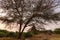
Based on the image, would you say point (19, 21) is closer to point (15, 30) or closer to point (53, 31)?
point (15, 30)

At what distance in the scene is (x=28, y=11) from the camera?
5.96 metres

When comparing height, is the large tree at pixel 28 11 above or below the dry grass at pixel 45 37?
Answer: above

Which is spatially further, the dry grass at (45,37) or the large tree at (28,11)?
the dry grass at (45,37)

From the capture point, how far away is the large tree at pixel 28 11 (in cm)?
584

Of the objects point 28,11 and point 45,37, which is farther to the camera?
point 45,37

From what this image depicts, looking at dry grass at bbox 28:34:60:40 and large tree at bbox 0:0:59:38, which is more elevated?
large tree at bbox 0:0:59:38

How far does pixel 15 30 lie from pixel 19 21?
80 centimetres

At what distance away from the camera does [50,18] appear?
5.96m

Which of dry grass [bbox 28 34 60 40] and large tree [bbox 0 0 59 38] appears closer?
large tree [bbox 0 0 59 38]

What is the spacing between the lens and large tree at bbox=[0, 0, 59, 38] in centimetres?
584

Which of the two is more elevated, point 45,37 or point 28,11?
point 28,11

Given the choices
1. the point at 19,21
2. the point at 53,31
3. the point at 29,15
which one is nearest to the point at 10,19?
the point at 19,21

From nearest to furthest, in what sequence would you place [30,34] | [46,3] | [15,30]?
[46,3] → [15,30] → [30,34]

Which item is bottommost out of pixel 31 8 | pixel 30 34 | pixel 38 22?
pixel 30 34
